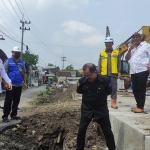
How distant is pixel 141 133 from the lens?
392cm

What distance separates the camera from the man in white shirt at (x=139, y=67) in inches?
231

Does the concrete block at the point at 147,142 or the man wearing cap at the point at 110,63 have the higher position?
the man wearing cap at the point at 110,63

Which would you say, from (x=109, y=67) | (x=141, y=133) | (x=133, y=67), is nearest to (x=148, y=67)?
(x=133, y=67)

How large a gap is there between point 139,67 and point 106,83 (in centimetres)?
144

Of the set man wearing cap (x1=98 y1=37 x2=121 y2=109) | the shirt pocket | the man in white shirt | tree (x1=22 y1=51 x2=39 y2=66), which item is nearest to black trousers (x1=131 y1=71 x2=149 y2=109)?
the man in white shirt

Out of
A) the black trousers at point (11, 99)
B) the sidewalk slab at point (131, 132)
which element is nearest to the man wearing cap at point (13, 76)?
the black trousers at point (11, 99)

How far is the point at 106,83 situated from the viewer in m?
4.75

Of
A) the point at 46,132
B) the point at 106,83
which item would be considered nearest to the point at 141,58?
the point at 106,83

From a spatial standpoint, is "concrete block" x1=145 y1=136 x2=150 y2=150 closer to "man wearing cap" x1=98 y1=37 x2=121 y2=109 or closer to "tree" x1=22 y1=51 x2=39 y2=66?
"man wearing cap" x1=98 y1=37 x2=121 y2=109

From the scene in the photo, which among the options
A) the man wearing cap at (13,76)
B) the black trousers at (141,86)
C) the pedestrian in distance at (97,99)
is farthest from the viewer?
the man wearing cap at (13,76)

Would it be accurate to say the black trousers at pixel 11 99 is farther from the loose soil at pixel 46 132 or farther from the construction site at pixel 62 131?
the loose soil at pixel 46 132

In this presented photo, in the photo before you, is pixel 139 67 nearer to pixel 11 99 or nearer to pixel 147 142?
pixel 147 142

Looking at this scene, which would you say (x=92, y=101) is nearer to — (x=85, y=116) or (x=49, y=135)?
(x=85, y=116)

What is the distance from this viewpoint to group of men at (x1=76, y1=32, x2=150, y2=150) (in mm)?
4723
